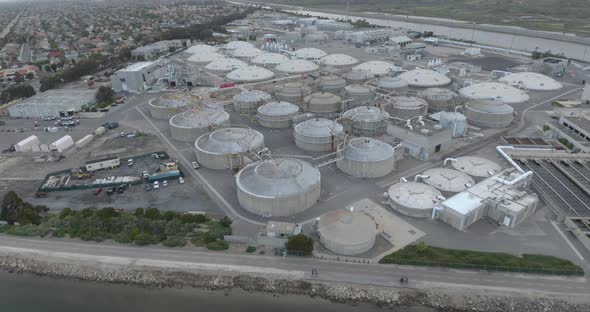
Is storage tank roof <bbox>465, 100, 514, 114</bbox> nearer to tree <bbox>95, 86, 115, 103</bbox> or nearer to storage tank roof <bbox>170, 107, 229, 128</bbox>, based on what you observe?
storage tank roof <bbox>170, 107, 229, 128</bbox>

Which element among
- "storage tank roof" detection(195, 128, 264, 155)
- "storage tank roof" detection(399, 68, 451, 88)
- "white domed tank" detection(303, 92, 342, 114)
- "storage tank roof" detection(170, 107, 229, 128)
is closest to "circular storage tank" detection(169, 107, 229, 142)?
"storage tank roof" detection(170, 107, 229, 128)

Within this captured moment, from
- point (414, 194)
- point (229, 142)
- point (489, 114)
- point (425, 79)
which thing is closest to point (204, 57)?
point (425, 79)

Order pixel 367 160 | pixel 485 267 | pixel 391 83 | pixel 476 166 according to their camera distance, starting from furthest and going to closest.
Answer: pixel 391 83, pixel 476 166, pixel 367 160, pixel 485 267

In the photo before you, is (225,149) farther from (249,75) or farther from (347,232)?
(249,75)

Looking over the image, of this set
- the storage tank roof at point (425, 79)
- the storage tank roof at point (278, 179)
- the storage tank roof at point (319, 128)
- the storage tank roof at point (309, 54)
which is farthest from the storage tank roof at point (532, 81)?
the storage tank roof at point (278, 179)

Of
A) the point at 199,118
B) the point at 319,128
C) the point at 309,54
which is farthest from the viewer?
the point at 309,54
